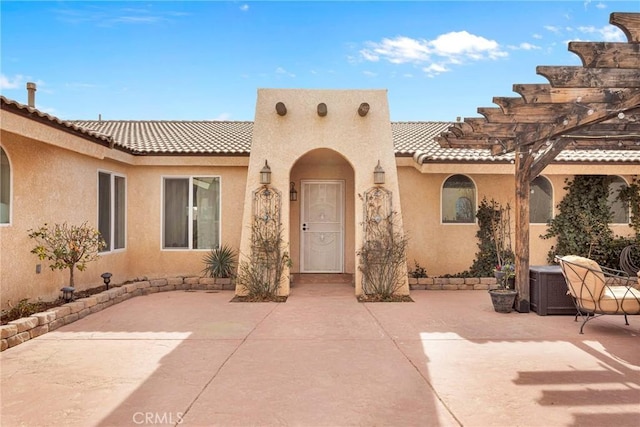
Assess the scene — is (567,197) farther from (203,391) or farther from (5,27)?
(5,27)

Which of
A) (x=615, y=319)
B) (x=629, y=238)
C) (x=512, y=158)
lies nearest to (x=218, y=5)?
(x=512, y=158)

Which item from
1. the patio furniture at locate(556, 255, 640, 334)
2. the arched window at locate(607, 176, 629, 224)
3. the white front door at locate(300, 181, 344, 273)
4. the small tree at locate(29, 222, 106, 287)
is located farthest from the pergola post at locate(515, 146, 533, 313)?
the small tree at locate(29, 222, 106, 287)

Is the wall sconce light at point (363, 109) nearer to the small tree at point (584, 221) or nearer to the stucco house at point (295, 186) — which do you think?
the stucco house at point (295, 186)

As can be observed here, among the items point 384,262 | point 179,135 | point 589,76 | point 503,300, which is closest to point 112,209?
point 179,135

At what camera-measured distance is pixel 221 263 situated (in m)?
12.4

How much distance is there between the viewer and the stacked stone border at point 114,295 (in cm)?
692

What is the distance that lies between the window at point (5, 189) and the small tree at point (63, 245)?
626 millimetres

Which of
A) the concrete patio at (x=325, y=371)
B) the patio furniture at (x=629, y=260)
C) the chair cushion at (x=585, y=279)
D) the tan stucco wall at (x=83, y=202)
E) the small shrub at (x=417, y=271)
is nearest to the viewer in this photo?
the concrete patio at (x=325, y=371)

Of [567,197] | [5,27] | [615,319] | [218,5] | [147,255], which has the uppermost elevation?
[218,5]

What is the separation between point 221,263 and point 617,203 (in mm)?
12166

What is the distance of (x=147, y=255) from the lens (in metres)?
12.9

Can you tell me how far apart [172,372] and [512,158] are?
Result: 10.7m

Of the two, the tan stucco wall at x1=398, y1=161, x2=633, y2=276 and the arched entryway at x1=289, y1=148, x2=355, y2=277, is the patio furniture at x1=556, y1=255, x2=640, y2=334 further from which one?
the arched entryway at x1=289, y1=148, x2=355, y2=277

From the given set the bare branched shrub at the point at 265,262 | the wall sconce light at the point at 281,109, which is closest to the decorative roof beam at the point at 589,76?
the wall sconce light at the point at 281,109
